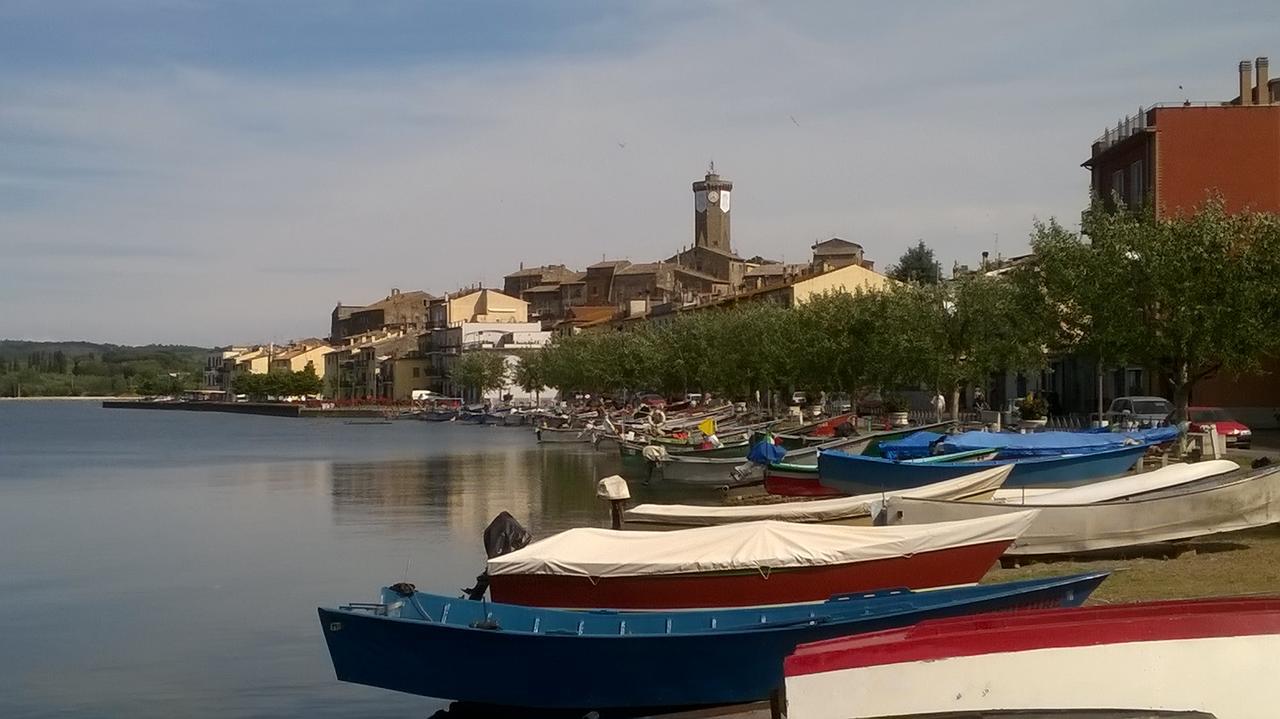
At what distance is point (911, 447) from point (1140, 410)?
1199cm

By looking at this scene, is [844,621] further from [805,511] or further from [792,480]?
[792,480]

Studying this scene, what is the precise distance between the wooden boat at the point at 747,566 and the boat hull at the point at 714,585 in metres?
0.01

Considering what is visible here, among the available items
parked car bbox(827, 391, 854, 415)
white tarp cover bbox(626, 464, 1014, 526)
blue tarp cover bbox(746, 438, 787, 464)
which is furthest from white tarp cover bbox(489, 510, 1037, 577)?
parked car bbox(827, 391, 854, 415)

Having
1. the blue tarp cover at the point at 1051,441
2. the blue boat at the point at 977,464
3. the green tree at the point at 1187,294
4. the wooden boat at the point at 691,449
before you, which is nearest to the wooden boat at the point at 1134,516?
the blue boat at the point at 977,464

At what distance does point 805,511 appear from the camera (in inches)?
1046

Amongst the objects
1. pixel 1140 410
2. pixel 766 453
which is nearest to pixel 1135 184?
pixel 1140 410

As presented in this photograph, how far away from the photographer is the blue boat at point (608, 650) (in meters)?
16.5

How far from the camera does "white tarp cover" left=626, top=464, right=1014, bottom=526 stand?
25.1 meters

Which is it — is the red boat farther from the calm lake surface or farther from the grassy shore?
the grassy shore

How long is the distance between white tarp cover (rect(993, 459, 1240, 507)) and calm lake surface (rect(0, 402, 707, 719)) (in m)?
11.6

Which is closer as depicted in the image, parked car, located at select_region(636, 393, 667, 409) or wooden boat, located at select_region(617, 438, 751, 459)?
wooden boat, located at select_region(617, 438, 751, 459)

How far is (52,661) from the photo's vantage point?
2381 cm

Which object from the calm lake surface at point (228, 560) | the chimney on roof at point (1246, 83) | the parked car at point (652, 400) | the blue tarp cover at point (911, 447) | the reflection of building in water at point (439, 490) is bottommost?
the calm lake surface at point (228, 560)

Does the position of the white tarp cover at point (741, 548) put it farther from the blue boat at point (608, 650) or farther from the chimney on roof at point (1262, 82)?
the chimney on roof at point (1262, 82)
